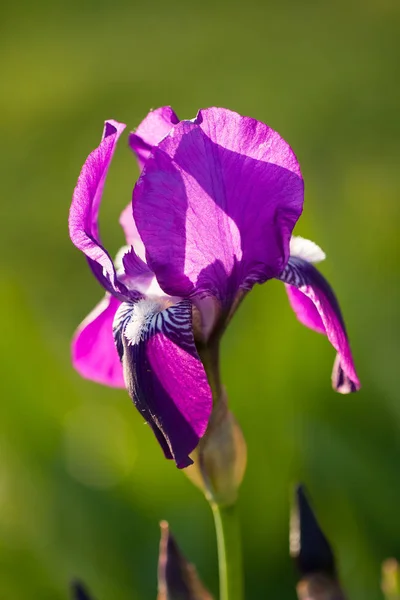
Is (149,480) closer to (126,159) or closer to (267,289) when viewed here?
(267,289)

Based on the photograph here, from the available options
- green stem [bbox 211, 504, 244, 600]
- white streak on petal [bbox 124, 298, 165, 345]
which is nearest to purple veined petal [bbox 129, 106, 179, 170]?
white streak on petal [bbox 124, 298, 165, 345]

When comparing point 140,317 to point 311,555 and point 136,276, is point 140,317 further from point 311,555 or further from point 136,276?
point 311,555

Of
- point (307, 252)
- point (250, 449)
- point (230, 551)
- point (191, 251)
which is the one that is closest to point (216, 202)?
point (191, 251)

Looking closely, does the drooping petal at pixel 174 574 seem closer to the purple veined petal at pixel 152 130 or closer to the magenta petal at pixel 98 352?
the magenta petal at pixel 98 352

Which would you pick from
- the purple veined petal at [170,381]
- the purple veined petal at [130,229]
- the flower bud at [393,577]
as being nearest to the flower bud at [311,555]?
the flower bud at [393,577]

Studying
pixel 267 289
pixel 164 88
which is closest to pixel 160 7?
pixel 164 88

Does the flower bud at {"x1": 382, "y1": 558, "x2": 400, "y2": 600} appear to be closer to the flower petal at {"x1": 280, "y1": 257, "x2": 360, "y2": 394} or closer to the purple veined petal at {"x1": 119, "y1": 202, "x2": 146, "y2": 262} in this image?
the flower petal at {"x1": 280, "y1": 257, "x2": 360, "y2": 394}
